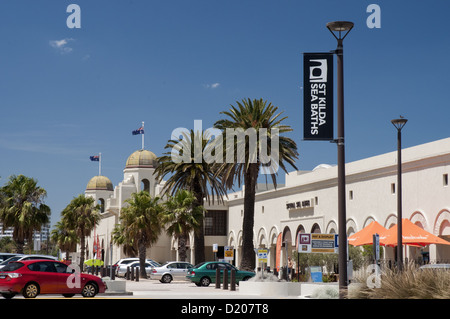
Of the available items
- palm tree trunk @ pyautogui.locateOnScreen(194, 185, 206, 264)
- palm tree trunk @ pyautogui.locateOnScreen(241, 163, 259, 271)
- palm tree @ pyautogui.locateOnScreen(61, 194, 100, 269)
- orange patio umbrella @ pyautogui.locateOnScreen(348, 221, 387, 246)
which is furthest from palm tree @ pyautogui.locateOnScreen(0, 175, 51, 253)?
orange patio umbrella @ pyautogui.locateOnScreen(348, 221, 387, 246)

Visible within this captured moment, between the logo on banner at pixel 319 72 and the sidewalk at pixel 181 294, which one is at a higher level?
the logo on banner at pixel 319 72

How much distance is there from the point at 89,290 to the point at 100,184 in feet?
286

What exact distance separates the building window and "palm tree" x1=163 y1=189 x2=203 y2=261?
67.8 feet

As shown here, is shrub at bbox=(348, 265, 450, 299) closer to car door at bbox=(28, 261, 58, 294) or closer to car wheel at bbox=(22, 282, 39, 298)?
car door at bbox=(28, 261, 58, 294)

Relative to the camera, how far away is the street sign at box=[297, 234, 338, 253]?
86.6 ft

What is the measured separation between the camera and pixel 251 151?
43.7 meters

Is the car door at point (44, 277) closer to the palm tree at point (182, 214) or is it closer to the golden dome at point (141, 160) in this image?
the palm tree at point (182, 214)

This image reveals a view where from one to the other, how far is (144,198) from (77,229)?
25011mm

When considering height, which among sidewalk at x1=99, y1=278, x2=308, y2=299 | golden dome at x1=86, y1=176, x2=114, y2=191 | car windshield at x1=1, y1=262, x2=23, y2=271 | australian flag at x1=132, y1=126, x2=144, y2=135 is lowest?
sidewalk at x1=99, y1=278, x2=308, y2=299

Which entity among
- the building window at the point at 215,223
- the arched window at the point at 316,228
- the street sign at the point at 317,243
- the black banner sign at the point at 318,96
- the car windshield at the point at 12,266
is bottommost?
the car windshield at the point at 12,266

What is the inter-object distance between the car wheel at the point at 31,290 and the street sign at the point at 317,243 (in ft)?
33.1

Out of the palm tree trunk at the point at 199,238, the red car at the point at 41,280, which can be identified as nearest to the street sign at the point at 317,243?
the red car at the point at 41,280

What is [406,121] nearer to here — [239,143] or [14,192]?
[239,143]

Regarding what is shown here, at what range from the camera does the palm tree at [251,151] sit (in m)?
44.1
